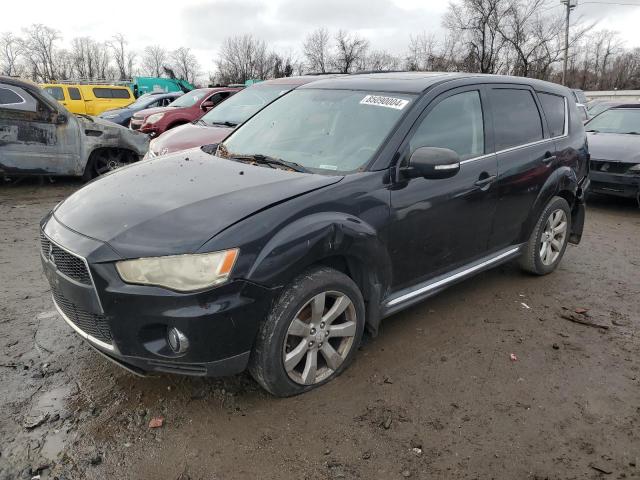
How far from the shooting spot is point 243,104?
25.0ft

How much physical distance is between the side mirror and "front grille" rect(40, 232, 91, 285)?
1.87 metres

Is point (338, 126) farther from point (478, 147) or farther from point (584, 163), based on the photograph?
point (584, 163)

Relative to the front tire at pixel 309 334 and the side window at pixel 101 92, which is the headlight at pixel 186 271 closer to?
the front tire at pixel 309 334

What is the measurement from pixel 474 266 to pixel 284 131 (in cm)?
175

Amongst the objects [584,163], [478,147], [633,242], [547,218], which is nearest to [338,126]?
[478,147]

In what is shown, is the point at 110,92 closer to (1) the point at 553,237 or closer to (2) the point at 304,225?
(1) the point at 553,237

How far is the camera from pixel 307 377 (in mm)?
2807

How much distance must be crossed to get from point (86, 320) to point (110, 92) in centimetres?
2237

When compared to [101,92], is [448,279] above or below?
below

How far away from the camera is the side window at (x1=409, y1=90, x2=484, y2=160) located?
329 cm

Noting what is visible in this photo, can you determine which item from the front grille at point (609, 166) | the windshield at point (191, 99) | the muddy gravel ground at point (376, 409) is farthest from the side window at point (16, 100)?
the front grille at point (609, 166)

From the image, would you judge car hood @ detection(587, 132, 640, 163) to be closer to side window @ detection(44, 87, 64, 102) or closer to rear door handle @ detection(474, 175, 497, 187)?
rear door handle @ detection(474, 175, 497, 187)

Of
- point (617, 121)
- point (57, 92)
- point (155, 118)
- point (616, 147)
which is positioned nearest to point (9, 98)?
point (155, 118)

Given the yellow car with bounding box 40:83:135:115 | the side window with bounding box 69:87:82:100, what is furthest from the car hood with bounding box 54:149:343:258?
the side window with bounding box 69:87:82:100
